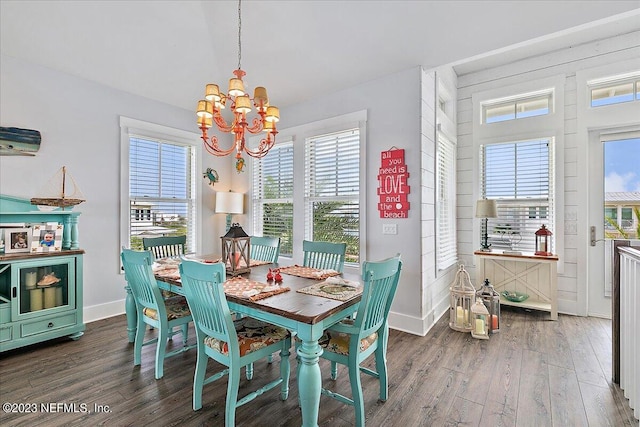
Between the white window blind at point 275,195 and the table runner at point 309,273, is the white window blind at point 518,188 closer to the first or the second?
the white window blind at point 275,195

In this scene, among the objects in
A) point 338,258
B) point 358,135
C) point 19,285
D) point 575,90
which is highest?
point 575,90

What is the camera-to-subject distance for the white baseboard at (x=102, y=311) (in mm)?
3502

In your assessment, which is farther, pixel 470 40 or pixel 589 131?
pixel 589 131

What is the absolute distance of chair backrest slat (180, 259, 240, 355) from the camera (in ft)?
Result: 5.42

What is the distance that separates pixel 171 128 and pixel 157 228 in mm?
1435

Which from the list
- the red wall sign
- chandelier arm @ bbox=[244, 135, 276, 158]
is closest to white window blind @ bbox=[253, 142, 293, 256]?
the red wall sign

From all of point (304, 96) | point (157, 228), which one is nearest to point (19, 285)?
point (157, 228)

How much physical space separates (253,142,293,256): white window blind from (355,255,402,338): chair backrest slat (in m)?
2.57

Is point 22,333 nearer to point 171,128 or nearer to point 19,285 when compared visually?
point 19,285

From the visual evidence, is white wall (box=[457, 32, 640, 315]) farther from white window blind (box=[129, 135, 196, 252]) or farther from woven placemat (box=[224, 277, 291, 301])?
white window blind (box=[129, 135, 196, 252])

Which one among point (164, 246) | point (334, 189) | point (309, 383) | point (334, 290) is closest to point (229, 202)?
point (164, 246)

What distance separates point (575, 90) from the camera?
3.79 meters

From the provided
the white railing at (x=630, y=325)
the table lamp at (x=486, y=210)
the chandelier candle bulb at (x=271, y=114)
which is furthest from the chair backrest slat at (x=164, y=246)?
the white railing at (x=630, y=325)

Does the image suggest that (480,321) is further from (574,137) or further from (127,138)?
(127,138)
